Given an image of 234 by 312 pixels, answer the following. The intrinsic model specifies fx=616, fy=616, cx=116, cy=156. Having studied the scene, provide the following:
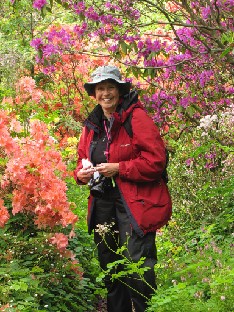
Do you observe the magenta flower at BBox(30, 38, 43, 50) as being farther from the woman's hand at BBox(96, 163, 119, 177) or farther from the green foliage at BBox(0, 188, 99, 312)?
the woman's hand at BBox(96, 163, 119, 177)

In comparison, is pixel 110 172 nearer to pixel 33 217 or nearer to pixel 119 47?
pixel 33 217

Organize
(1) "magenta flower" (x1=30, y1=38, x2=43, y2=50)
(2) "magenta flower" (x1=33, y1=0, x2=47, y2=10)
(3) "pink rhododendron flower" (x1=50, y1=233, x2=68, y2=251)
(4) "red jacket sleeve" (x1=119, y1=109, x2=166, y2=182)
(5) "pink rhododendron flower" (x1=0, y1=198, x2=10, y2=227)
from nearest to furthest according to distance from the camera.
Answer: (4) "red jacket sleeve" (x1=119, y1=109, x2=166, y2=182), (5) "pink rhododendron flower" (x1=0, y1=198, x2=10, y2=227), (3) "pink rhododendron flower" (x1=50, y1=233, x2=68, y2=251), (2) "magenta flower" (x1=33, y1=0, x2=47, y2=10), (1) "magenta flower" (x1=30, y1=38, x2=43, y2=50)

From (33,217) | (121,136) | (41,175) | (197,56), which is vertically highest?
(197,56)

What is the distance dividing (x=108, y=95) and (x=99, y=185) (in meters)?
0.62

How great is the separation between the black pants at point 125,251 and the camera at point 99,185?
0.09 m

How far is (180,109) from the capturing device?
587 centimetres

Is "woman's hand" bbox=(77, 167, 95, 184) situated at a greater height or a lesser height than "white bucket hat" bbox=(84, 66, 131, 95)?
lesser

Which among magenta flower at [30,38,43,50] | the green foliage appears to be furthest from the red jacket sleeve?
magenta flower at [30,38,43,50]

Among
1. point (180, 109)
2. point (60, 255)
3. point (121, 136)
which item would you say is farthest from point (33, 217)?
point (180, 109)

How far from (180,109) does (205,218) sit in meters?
1.08

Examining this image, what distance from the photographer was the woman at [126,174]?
407cm

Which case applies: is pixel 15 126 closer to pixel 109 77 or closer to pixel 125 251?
pixel 109 77

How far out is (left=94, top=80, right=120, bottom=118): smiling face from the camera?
13.9 feet

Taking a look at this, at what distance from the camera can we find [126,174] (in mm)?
4047
